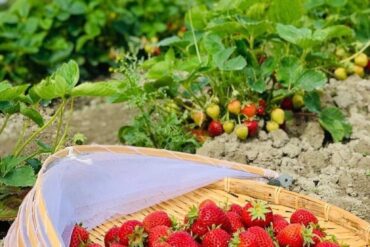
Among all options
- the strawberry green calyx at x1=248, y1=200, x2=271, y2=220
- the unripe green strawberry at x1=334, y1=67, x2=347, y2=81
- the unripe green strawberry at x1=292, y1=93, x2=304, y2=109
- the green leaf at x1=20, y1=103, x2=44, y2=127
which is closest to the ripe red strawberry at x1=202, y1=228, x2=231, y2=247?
the strawberry green calyx at x1=248, y1=200, x2=271, y2=220

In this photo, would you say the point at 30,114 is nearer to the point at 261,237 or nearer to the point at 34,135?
the point at 34,135

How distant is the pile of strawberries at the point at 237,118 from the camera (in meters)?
3.23

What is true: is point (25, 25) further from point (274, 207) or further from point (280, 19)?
point (274, 207)

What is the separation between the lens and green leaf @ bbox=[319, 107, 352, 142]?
3268 mm

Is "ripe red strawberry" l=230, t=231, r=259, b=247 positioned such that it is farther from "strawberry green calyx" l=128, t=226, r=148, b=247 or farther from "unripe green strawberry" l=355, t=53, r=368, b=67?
"unripe green strawberry" l=355, t=53, r=368, b=67

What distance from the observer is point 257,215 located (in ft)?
7.55

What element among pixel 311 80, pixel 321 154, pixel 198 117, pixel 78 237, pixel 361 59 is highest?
pixel 361 59

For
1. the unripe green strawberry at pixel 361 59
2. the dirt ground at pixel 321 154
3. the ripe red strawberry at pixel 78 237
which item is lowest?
the ripe red strawberry at pixel 78 237

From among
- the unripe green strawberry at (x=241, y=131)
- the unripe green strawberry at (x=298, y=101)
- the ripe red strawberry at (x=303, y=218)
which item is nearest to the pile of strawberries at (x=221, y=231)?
the ripe red strawberry at (x=303, y=218)

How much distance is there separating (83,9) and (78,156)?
2355 mm

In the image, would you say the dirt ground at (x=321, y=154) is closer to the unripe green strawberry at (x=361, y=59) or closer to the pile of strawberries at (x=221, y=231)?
the unripe green strawberry at (x=361, y=59)

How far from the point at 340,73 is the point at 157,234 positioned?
1699 mm

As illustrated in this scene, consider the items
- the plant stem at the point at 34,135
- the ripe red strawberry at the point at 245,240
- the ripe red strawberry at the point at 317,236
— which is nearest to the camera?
the ripe red strawberry at the point at 245,240

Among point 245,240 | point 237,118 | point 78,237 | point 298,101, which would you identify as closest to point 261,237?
point 245,240
